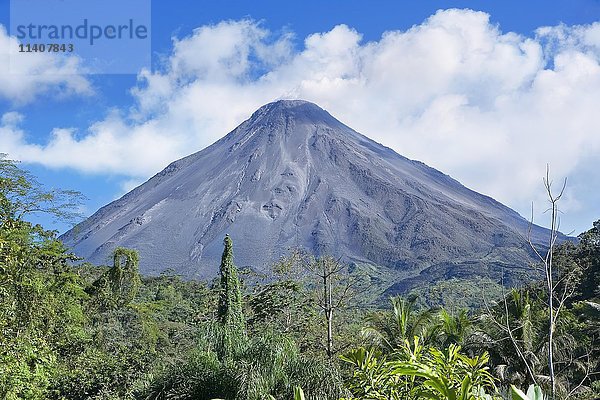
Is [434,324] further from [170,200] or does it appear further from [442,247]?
[170,200]

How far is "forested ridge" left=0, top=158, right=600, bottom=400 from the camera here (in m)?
2.09

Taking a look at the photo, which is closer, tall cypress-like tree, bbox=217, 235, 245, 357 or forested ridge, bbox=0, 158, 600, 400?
forested ridge, bbox=0, 158, 600, 400

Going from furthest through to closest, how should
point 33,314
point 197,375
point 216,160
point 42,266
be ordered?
point 216,160 → point 42,266 → point 33,314 → point 197,375

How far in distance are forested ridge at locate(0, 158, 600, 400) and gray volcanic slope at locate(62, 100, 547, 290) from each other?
50.2 metres

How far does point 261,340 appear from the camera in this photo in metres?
7.45

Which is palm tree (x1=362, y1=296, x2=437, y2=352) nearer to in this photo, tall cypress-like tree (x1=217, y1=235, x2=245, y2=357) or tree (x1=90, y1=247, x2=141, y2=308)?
tall cypress-like tree (x1=217, y1=235, x2=245, y2=357)

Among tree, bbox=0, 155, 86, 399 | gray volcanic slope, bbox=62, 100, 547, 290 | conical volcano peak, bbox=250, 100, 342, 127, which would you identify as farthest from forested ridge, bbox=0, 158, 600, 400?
conical volcano peak, bbox=250, 100, 342, 127

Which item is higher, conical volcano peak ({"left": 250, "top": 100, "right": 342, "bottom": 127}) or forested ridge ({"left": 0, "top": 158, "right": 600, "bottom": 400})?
conical volcano peak ({"left": 250, "top": 100, "right": 342, "bottom": 127})

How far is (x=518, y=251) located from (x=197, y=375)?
79768mm

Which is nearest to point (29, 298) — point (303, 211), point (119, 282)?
point (119, 282)

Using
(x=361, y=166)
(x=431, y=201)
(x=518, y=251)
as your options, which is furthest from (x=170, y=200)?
(x=518, y=251)

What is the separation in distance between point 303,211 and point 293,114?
29.9 meters

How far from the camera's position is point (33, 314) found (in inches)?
328

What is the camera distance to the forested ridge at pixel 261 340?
209 centimetres
